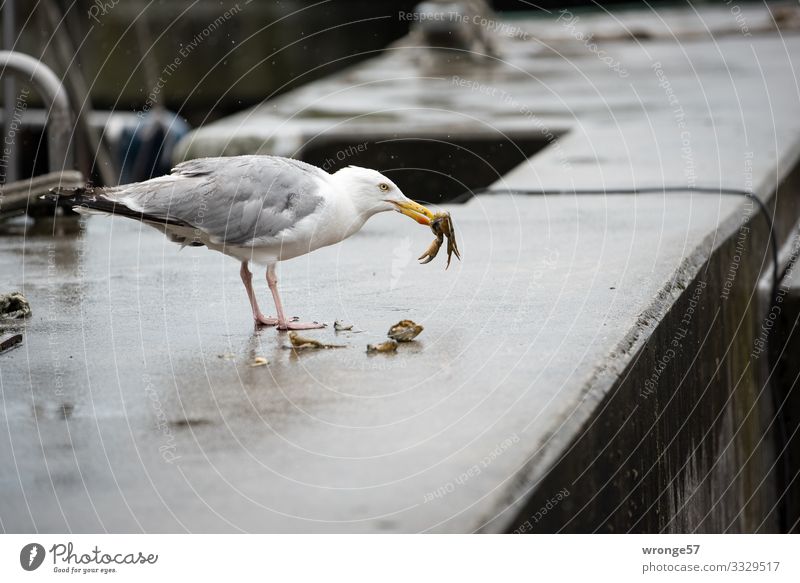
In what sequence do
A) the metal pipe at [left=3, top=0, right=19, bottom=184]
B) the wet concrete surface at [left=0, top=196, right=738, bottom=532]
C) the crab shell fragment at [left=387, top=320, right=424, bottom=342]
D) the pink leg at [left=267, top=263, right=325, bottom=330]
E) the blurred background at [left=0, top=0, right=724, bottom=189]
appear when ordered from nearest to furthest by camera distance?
1. the wet concrete surface at [left=0, top=196, right=738, bottom=532]
2. the crab shell fragment at [left=387, top=320, right=424, bottom=342]
3. the pink leg at [left=267, top=263, right=325, bottom=330]
4. the metal pipe at [left=3, top=0, right=19, bottom=184]
5. the blurred background at [left=0, top=0, right=724, bottom=189]

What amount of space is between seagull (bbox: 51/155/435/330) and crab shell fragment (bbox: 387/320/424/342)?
0.38 meters

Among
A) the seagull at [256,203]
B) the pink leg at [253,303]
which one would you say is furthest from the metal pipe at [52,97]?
the pink leg at [253,303]

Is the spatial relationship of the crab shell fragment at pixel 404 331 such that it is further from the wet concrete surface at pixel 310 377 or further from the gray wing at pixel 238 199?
the gray wing at pixel 238 199

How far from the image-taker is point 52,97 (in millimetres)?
6938

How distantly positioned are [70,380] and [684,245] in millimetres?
2780

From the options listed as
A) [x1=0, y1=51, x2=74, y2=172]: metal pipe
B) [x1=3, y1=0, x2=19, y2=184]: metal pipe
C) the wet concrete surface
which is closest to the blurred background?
[x1=3, y1=0, x2=19, y2=184]: metal pipe

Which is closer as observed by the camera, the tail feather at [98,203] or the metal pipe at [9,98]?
the tail feather at [98,203]

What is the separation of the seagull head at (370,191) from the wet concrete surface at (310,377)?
416 mm

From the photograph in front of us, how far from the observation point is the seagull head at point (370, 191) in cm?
413

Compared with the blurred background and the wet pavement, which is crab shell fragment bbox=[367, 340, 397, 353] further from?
the blurred background

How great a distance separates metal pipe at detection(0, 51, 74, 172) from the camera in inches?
268

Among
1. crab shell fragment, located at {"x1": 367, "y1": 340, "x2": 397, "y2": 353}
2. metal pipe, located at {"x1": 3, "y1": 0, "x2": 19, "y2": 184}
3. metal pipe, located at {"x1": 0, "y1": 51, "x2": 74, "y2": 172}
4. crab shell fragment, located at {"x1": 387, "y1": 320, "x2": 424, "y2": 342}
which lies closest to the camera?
crab shell fragment, located at {"x1": 367, "y1": 340, "x2": 397, "y2": 353}

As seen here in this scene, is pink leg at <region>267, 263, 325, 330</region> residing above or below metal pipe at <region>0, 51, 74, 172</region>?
below
